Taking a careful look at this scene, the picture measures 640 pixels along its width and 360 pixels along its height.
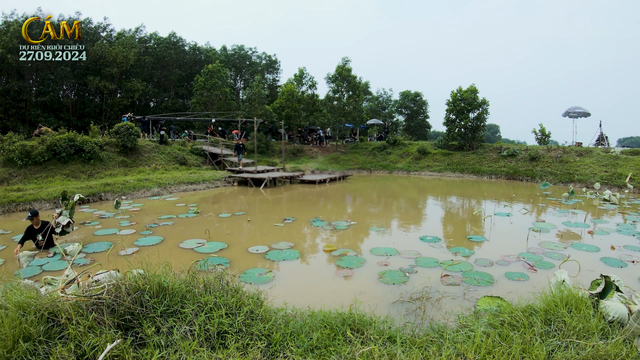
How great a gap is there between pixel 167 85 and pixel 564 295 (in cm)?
2680

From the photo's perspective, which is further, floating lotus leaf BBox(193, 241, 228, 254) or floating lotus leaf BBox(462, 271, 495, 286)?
floating lotus leaf BBox(193, 241, 228, 254)

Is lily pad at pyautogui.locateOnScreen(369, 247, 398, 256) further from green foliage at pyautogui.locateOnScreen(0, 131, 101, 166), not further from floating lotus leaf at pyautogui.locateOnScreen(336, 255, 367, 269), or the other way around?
green foliage at pyautogui.locateOnScreen(0, 131, 101, 166)

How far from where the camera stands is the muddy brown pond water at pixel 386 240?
4.29 m

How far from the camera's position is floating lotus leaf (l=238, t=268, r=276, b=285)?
4422 millimetres

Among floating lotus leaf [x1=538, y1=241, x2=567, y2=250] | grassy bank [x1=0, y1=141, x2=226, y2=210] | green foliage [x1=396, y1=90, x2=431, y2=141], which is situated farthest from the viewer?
green foliage [x1=396, y1=90, x2=431, y2=141]

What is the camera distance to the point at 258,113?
18.7m

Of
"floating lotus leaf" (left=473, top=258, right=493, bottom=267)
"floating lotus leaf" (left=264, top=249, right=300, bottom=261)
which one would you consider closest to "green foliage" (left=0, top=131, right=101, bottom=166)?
"floating lotus leaf" (left=264, top=249, right=300, bottom=261)

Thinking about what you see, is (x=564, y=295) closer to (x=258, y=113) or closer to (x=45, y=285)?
(x=45, y=285)

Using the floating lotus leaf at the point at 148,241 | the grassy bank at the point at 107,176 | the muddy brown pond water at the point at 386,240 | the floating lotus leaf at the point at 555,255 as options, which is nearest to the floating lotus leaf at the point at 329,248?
the muddy brown pond water at the point at 386,240

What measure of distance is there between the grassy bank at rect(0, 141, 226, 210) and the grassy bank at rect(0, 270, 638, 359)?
767cm

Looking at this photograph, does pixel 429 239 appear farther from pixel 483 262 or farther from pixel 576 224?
pixel 576 224

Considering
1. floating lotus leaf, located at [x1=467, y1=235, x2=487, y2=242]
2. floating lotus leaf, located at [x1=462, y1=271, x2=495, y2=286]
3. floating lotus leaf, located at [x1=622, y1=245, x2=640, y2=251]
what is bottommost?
floating lotus leaf, located at [x1=462, y1=271, x2=495, y2=286]

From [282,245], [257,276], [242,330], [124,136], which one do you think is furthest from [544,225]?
[124,136]

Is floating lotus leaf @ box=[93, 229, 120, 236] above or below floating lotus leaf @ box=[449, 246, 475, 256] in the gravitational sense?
below
